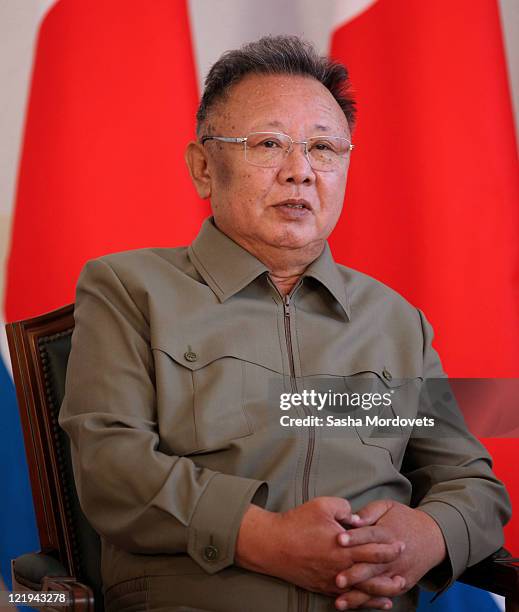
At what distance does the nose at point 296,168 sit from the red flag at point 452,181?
0.72m

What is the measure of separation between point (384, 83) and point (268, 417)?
125cm

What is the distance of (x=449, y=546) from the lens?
4.94 feet

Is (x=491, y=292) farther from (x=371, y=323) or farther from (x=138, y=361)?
(x=138, y=361)

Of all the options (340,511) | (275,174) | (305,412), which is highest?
(275,174)

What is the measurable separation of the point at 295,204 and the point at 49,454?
709 millimetres

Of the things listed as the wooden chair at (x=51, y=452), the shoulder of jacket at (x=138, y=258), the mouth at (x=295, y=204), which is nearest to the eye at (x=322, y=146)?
the mouth at (x=295, y=204)

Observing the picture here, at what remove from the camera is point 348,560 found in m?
1.36

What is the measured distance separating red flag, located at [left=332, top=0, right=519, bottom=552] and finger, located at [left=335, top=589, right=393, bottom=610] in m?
1.00

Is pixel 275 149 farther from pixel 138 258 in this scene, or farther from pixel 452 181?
pixel 452 181

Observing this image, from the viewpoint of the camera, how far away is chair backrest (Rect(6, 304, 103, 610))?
5.39ft

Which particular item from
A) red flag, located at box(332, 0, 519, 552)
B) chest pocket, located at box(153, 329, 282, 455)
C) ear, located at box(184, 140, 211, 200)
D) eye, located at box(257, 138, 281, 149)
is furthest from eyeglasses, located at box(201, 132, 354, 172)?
red flag, located at box(332, 0, 519, 552)

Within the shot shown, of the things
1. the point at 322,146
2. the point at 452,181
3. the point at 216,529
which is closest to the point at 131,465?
the point at 216,529

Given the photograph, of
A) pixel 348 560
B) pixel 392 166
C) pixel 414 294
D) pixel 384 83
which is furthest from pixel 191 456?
pixel 384 83

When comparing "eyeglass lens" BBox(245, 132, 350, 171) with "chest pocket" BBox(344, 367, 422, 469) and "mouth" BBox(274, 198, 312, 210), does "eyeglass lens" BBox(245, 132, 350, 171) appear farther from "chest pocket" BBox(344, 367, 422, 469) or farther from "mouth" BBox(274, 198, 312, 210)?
"chest pocket" BBox(344, 367, 422, 469)
